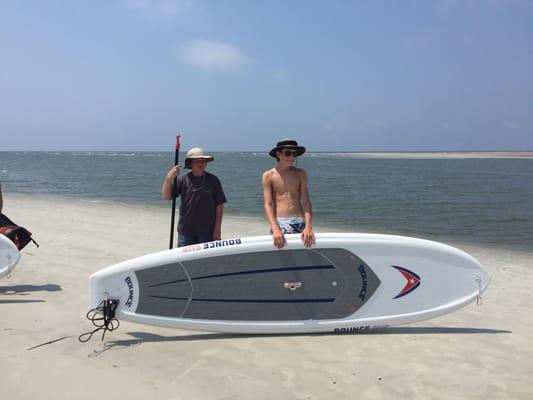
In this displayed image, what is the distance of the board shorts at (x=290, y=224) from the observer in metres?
3.72

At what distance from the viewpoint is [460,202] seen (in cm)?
1636

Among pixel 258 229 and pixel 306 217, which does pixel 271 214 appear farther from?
pixel 258 229

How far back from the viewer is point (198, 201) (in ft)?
12.5

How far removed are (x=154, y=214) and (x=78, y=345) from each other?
9211mm

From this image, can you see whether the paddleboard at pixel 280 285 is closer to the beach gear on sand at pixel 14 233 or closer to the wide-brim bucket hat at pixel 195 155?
the wide-brim bucket hat at pixel 195 155

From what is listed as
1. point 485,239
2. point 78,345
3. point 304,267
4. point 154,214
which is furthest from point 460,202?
point 78,345

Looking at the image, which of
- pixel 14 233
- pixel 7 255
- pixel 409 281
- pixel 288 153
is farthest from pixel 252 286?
pixel 14 233

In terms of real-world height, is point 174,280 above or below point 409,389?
above

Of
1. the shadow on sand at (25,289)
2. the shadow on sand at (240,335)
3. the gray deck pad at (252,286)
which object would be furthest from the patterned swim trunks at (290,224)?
the shadow on sand at (25,289)

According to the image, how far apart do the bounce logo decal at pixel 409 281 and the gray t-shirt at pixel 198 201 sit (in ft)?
5.05

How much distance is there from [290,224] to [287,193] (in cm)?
24

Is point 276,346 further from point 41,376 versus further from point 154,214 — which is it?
point 154,214

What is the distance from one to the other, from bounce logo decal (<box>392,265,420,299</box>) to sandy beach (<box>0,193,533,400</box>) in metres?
0.31

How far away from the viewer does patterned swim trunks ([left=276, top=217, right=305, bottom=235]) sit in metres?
3.72
